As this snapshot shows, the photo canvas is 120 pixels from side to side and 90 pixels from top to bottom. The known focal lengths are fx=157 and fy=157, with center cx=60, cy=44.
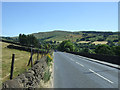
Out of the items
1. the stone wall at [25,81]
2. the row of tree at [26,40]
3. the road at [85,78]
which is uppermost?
the row of tree at [26,40]

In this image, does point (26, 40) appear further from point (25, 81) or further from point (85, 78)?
point (25, 81)

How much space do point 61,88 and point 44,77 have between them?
104 cm

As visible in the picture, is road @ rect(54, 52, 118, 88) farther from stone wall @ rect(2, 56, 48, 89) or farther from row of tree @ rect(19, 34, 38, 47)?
row of tree @ rect(19, 34, 38, 47)

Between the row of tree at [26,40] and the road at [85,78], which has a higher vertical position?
the row of tree at [26,40]

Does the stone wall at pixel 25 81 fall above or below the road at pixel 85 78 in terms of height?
above

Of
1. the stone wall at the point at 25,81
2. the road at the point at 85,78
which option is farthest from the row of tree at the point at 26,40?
the stone wall at the point at 25,81

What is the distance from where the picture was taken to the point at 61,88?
26.5ft

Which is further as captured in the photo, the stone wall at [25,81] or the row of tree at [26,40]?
the row of tree at [26,40]

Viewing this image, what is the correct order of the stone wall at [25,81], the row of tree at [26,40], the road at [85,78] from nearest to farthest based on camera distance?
the stone wall at [25,81] < the road at [85,78] < the row of tree at [26,40]

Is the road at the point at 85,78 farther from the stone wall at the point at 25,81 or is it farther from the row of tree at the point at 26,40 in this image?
the row of tree at the point at 26,40

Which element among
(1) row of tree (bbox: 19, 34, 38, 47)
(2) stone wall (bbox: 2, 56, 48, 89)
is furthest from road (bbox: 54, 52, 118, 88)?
(1) row of tree (bbox: 19, 34, 38, 47)

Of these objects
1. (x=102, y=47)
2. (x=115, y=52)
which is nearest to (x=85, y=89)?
(x=115, y=52)

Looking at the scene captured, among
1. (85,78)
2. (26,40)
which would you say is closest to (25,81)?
(85,78)

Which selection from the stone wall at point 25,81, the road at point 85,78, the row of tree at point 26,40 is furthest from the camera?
the row of tree at point 26,40
